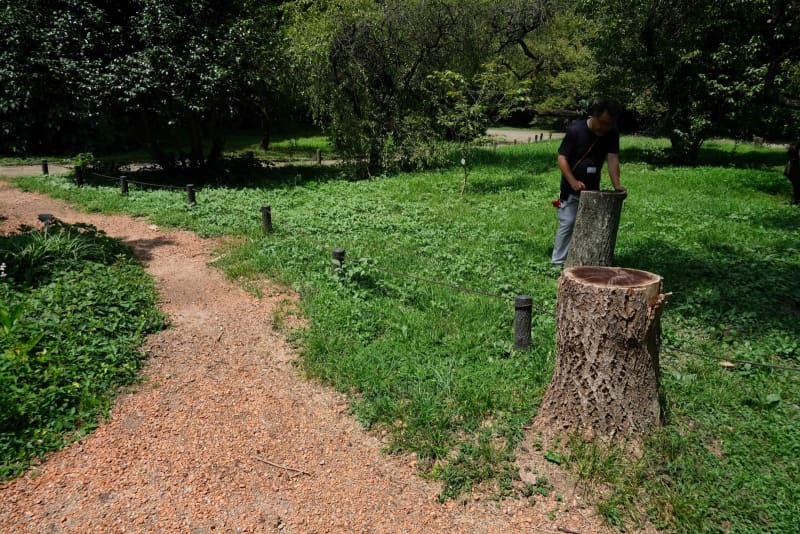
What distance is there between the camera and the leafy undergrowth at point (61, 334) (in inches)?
142

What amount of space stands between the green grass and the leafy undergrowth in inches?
60.1

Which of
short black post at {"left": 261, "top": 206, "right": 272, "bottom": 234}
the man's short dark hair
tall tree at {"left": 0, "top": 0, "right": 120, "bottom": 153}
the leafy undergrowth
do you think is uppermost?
tall tree at {"left": 0, "top": 0, "right": 120, "bottom": 153}

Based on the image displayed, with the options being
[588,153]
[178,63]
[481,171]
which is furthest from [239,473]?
[481,171]

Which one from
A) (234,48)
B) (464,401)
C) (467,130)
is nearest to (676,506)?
(464,401)

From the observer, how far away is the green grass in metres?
3.18

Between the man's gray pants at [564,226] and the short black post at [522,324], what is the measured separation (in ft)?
6.97

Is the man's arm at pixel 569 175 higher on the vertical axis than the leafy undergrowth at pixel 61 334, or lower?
higher

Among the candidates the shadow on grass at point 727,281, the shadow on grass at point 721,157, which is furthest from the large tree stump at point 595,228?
the shadow on grass at point 721,157

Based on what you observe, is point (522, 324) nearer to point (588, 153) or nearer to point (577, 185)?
point (577, 185)

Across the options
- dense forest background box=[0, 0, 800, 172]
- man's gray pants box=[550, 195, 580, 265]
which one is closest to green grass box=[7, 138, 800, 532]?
man's gray pants box=[550, 195, 580, 265]

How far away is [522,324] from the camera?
4.47 metres

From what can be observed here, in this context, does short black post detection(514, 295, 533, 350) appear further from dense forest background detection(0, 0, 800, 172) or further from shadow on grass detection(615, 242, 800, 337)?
dense forest background detection(0, 0, 800, 172)

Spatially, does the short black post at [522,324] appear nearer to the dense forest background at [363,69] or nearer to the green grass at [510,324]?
the green grass at [510,324]

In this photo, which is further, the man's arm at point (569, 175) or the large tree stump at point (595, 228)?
the man's arm at point (569, 175)
